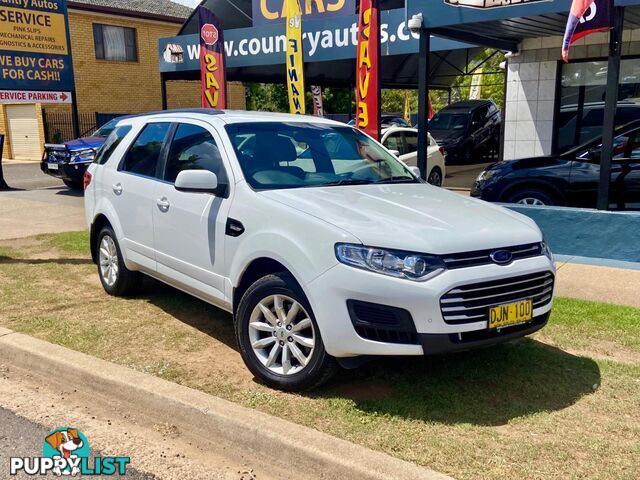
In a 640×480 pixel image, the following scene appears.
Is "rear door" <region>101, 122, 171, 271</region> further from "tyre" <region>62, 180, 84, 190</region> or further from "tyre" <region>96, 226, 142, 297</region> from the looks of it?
"tyre" <region>62, 180, 84, 190</region>

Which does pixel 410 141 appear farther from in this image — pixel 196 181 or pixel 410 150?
pixel 196 181

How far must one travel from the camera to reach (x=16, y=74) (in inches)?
616

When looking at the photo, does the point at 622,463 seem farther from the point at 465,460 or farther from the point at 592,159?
the point at 592,159

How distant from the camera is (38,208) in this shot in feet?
41.5

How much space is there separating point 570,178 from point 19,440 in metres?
6.94

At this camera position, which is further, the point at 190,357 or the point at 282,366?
the point at 190,357

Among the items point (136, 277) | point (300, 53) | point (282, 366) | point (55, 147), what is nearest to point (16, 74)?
point (55, 147)

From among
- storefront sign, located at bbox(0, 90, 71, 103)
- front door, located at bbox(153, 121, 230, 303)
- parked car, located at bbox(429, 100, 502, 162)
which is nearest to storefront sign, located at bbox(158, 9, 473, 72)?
storefront sign, located at bbox(0, 90, 71, 103)

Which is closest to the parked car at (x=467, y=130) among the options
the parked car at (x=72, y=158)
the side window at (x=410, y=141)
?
the side window at (x=410, y=141)

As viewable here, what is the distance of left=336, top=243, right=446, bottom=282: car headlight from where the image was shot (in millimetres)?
3500

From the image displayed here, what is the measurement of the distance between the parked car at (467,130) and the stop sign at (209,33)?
914cm

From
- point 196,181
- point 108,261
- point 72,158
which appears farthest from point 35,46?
point 196,181

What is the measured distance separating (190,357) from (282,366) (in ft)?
3.17

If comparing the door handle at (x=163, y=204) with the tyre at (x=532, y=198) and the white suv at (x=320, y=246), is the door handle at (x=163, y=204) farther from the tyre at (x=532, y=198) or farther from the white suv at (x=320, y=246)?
the tyre at (x=532, y=198)
